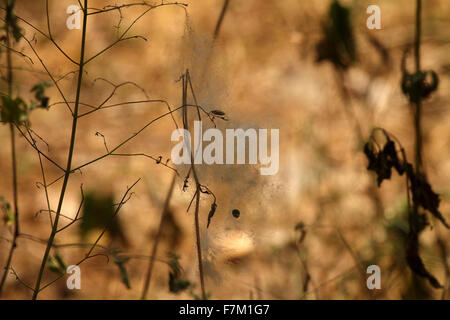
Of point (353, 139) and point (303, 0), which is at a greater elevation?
point (303, 0)

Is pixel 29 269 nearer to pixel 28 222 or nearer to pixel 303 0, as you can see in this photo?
pixel 28 222

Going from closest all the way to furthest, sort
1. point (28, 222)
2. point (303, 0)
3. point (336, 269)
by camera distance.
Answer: point (336, 269) → point (28, 222) → point (303, 0)

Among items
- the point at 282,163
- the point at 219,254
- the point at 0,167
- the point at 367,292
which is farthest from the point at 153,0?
the point at 367,292

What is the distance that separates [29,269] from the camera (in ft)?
5.46

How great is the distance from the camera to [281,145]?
5.63 ft

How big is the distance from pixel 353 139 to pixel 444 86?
400mm

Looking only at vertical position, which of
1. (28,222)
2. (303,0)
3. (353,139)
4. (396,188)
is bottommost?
(28,222)

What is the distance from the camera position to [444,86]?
1.80 m

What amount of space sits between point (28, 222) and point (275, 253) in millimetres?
876

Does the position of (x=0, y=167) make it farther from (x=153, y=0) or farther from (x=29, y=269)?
(x=153, y=0)

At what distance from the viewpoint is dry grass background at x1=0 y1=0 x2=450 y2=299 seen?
1590 mm

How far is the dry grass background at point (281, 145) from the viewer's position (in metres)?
1.59

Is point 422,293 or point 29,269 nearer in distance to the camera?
point 422,293
